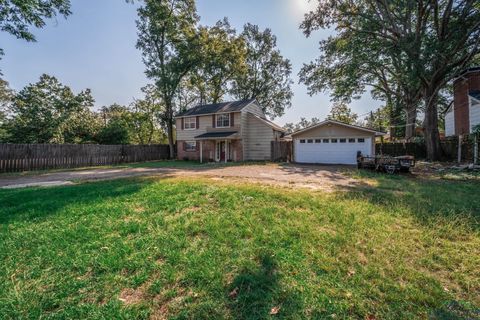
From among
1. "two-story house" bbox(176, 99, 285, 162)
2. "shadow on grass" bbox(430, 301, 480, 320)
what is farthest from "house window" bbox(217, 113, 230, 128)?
"shadow on grass" bbox(430, 301, 480, 320)

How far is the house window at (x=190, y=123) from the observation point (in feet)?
72.9

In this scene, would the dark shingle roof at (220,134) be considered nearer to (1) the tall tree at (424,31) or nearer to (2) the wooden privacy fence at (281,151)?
(2) the wooden privacy fence at (281,151)

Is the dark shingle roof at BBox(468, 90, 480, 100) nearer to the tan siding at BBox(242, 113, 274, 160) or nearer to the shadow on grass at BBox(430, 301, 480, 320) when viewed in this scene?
the tan siding at BBox(242, 113, 274, 160)

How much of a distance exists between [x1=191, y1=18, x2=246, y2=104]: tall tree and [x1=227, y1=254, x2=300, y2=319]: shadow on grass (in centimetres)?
2424

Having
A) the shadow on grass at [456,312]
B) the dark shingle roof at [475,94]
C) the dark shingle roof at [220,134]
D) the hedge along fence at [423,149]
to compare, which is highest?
the dark shingle roof at [475,94]

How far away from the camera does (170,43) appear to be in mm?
23531

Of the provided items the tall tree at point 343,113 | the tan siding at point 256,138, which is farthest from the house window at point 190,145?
the tall tree at point 343,113

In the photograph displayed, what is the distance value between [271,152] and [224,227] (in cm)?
1576

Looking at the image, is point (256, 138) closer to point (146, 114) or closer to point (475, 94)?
point (475, 94)

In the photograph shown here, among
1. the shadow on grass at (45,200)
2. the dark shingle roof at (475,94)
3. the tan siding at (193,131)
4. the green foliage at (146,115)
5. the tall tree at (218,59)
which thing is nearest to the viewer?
the shadow on grass at (45,200)

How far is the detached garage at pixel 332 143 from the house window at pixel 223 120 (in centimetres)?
634

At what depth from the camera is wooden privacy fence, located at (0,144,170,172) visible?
42.2 feet

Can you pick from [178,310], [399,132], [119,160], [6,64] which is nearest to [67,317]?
[178,310]

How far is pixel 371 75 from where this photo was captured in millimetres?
23375
